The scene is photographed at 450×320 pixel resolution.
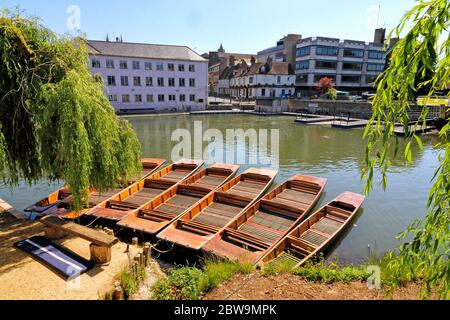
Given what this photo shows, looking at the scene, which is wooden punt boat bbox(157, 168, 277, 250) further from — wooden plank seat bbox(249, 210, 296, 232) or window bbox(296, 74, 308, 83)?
window bbox(296, 74, 308, 83)

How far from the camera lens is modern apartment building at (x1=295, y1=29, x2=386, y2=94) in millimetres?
57812

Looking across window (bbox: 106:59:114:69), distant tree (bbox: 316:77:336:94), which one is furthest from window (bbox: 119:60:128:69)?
distant tree (bbox: 316:77:336:94)

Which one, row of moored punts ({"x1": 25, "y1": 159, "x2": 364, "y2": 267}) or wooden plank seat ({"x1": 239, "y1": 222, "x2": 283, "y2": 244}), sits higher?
row of moored punts ({"x1": 25, "y1": 159, "x2": 364, "y2": 267})

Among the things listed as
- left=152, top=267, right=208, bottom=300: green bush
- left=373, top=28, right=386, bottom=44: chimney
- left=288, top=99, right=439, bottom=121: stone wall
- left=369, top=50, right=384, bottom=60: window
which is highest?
left=373, top=28, right=386, bottom=44: chimney

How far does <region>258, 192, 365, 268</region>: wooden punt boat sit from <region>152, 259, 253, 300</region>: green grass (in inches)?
42.4

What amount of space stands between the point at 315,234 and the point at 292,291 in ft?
13.2

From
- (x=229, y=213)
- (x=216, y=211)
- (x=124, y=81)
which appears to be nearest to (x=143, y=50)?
(x=124, y=81)

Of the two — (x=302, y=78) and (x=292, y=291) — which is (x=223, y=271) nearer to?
(x=292, y=291)

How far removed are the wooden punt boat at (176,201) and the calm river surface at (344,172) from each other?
3.94 m

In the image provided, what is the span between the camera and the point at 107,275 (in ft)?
21.5

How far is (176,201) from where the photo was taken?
38.7 ft

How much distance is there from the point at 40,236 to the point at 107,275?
2995mm

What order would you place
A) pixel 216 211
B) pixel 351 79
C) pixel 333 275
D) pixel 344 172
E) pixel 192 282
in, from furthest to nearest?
pixel 351 79 → pixel 344 172 → pixel 216 211 → pixel 333 275 → pixel 192 282
